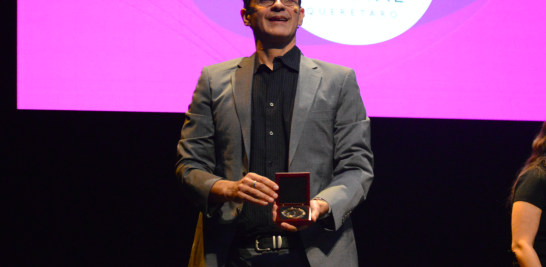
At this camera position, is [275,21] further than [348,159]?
Yes

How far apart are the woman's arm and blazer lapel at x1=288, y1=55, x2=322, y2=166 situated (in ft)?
2.83

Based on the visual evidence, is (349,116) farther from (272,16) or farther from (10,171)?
(10,171)

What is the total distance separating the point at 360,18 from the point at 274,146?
1607 millimetres

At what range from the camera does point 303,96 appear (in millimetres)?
1595

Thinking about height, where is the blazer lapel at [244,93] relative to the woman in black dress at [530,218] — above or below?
above

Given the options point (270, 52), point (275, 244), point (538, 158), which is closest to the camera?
point (275, 244)

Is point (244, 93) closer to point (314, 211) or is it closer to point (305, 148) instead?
point (305, 148)

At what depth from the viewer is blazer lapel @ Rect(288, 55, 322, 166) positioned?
1.54 metres

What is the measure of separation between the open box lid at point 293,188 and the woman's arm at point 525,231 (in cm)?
89

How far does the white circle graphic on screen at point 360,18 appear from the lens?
2.91m

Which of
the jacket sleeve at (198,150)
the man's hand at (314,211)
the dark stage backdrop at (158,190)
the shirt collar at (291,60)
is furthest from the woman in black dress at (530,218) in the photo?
the dark stage backdrop at (158,190)

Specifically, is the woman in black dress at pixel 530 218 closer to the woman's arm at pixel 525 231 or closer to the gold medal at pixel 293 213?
the woman's arm at pixel 525 231

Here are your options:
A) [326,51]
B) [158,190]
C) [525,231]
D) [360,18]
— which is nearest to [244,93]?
[525,231]

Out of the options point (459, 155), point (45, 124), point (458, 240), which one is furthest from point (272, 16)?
point (458, 240)
